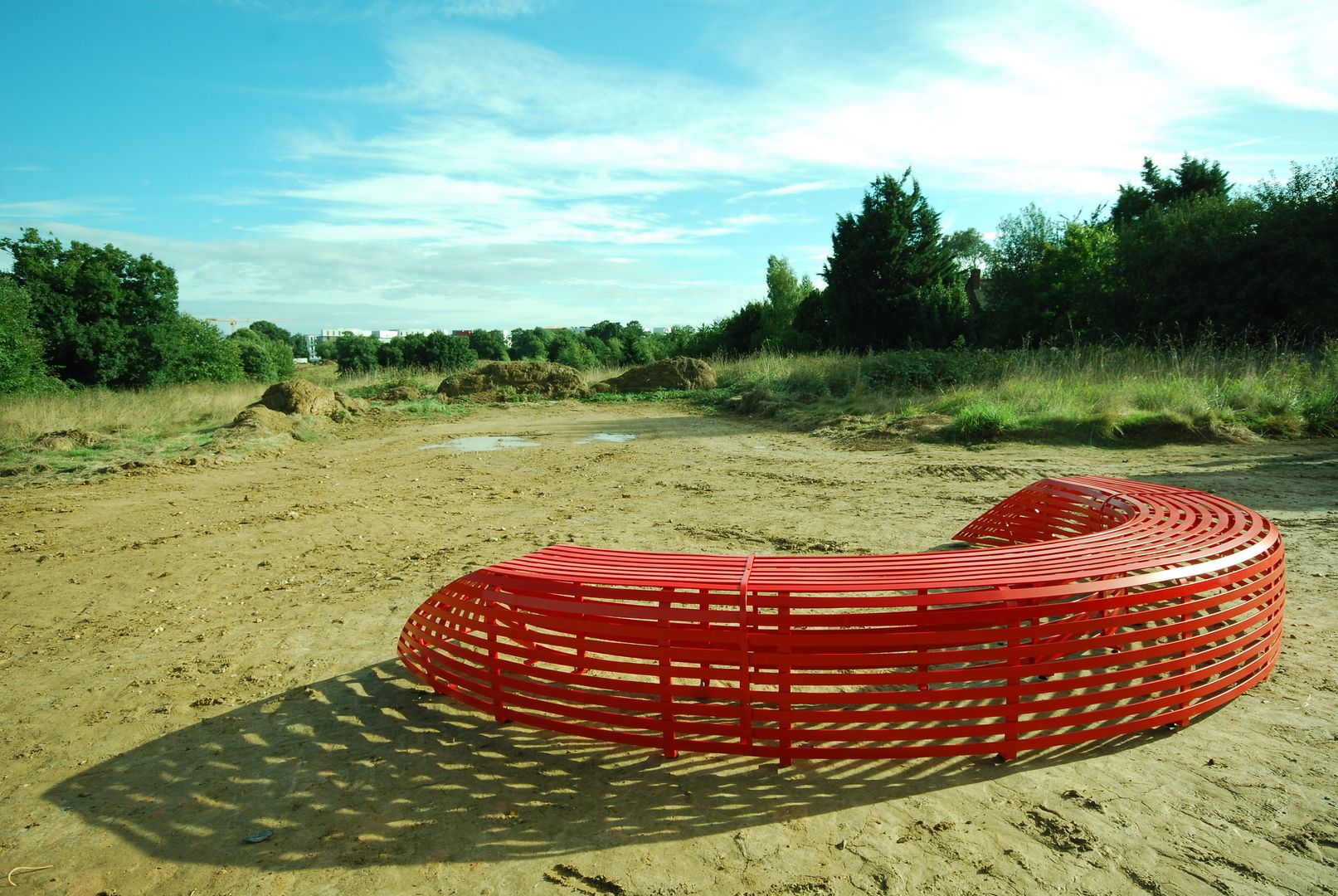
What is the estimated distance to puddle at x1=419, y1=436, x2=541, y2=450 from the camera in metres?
14.1

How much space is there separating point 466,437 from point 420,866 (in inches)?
544

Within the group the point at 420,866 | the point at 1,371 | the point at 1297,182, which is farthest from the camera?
the point at 1297,182

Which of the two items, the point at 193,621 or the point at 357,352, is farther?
the point at 357,352

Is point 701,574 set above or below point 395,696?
above

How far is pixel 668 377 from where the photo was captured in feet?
84.7

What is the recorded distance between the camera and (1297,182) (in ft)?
61.8

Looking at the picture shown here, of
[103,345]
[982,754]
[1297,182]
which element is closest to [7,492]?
[982,754]

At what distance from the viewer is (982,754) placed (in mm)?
3023

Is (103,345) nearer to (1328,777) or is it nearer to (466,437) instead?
(466,437)

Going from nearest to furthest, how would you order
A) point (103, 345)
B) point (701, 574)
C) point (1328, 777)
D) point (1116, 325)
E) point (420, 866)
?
point (420, 866) → point (1328, 777) → point (701, 574) → point (1116, 325) → point (103, 345)

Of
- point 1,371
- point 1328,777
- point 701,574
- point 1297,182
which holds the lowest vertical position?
point 1328,777

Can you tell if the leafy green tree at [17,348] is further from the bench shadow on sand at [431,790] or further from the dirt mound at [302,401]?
the bench shadow on sand at [431,790]

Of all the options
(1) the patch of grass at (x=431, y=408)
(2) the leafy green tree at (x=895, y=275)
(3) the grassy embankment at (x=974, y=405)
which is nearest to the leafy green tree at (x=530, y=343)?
(2) the leafy green tree at (x=895, y=275)

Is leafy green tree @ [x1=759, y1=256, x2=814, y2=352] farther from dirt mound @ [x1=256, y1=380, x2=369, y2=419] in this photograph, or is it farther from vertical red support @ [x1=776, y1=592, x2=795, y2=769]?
vertical red support @ [x1=776, y1=592, x2=795, y2=769]
